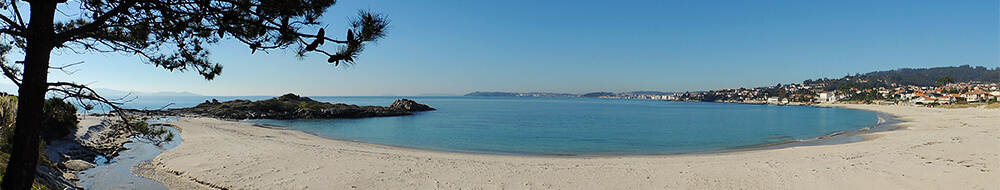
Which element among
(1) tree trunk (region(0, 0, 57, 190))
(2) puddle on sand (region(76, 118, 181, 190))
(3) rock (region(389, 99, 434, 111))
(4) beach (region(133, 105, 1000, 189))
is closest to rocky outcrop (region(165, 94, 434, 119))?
(3) rock (region(389, 99, 434, 111))

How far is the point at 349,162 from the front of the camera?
13070 millimetres

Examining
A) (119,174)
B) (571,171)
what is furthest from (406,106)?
(571,171)

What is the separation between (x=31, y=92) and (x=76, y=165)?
10858mm

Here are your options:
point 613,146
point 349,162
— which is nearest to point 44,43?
point 349,162

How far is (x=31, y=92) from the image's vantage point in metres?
3.68

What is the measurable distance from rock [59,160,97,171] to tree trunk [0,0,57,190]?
954 cm

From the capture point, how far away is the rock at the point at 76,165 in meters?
11.0

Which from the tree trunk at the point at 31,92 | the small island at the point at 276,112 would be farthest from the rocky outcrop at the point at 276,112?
the tree trunk at the point at 31,92

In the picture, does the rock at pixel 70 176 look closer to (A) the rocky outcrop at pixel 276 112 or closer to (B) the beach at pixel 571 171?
(B) the beach at pixel 571 171

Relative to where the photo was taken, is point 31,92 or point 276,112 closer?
point 31,92

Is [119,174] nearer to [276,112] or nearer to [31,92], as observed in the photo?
[31,92]

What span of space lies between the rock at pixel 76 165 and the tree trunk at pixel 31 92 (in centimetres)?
954

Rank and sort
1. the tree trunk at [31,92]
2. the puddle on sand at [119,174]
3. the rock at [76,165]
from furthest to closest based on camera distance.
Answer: the rock at [76,165]
the puddle on sand at [119,174]
the tree trunk at [31,92]

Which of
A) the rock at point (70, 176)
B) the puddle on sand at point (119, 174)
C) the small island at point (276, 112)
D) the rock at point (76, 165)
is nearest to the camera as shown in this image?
the rock at point (70, 176)
